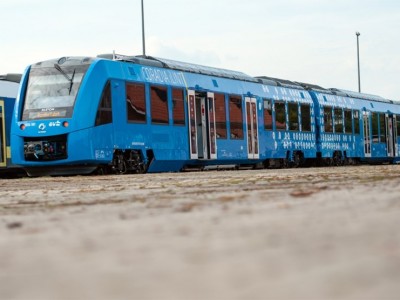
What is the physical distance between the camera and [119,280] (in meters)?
1.13

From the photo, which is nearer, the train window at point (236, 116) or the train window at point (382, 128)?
the train window at point (236, 116)

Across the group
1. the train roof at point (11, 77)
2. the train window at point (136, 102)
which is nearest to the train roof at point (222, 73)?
the train window at point (136, 102)

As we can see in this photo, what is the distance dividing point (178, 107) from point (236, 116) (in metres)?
3.48

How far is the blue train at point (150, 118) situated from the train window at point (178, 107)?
0.03 meters

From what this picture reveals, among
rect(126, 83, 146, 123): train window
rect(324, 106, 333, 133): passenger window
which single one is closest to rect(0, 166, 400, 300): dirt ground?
rect(126, 83, 146, 123): train window

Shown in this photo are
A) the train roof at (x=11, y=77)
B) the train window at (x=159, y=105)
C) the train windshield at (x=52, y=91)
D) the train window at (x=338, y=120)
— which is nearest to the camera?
the train windshield at (x=52, y=91)

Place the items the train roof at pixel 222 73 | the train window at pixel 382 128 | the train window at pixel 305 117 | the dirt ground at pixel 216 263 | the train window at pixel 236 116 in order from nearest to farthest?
1. the dirt ground at pixel 216 263
2. the train roof at pixel 222 73
3. the train window at pixel 236 116
4. the train window at pixel 305 117
5. the train window at pixel 382 128

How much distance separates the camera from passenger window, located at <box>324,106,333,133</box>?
106ft

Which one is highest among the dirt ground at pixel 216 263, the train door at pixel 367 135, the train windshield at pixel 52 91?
the train windshield at pixel 52 91

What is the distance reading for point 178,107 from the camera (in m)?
23.1

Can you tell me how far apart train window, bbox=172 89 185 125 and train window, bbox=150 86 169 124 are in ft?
1.31

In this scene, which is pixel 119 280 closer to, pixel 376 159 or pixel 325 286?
pixel 325 286

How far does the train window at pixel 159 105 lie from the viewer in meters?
22.0

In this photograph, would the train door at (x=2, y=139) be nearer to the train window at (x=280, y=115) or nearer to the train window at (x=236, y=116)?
the train window at (x=236, y=116)
